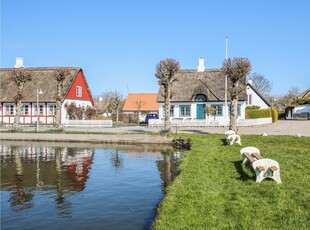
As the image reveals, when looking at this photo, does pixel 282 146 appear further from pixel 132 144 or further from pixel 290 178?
pixel 132 144

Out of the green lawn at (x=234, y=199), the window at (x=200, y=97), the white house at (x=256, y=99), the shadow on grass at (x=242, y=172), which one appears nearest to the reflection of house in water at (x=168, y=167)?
the green lawn at (x=234, y=199)

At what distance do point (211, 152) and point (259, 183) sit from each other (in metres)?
7.88

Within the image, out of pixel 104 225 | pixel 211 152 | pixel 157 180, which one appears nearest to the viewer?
pixel 104 225

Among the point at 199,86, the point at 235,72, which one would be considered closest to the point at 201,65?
the point at 199,86

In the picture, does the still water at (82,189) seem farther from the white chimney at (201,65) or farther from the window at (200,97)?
the white chimney at (201,65)

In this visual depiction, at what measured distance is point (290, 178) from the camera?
424 inches

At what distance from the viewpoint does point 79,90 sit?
5162 cm

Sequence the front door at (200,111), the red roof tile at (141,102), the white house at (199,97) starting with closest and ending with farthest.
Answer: the white house at (199,97)
the front door at (200,111)
the red roof tile at (141,102)

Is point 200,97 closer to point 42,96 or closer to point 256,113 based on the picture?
point 256,113

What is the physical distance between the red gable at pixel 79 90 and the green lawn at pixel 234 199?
38.0 m

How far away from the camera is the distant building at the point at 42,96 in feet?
156

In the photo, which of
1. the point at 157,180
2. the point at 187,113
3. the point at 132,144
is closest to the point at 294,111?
the point at 187,113

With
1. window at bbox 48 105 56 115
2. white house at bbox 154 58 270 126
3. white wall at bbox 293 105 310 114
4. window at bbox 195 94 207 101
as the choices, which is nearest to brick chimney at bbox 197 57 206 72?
white house at bbox 154 58 270 126

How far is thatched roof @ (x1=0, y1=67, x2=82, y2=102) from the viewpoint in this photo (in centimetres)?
4791
